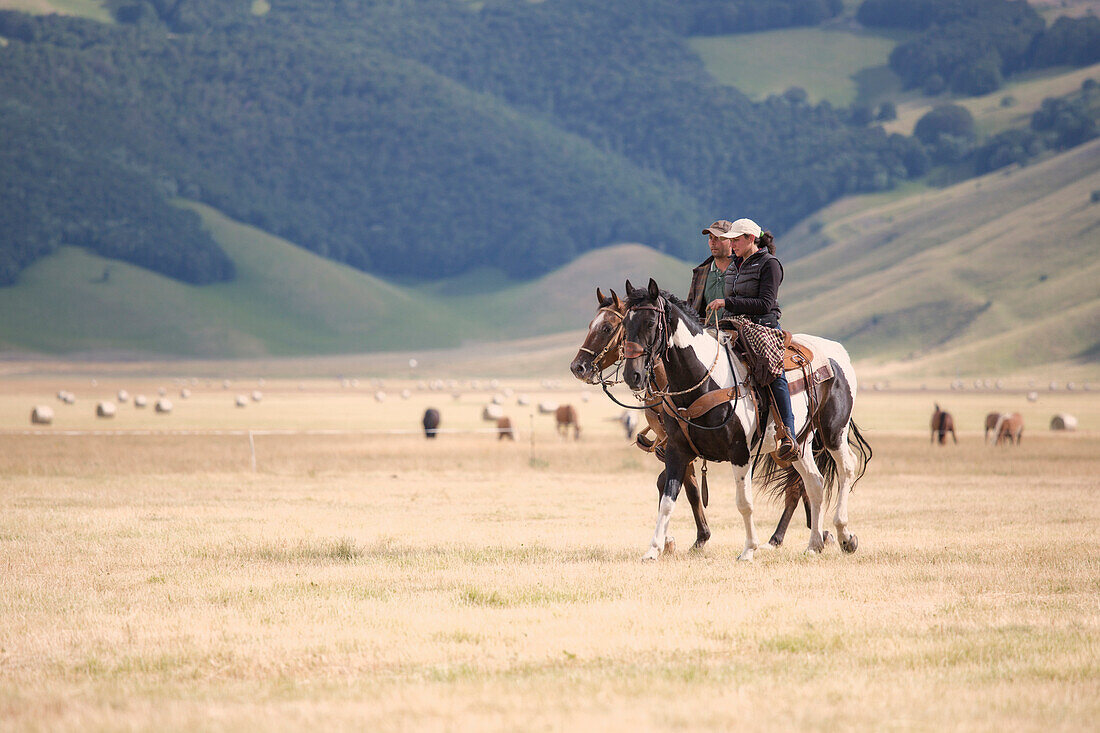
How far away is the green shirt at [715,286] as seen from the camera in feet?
46.3

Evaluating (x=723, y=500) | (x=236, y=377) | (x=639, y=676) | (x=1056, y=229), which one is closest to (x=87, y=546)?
(x=639, y=676)

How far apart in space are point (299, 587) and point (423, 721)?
199 inches

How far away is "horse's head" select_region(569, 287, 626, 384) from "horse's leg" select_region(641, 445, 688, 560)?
4.65 feet

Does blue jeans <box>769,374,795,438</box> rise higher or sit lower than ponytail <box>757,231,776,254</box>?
lower

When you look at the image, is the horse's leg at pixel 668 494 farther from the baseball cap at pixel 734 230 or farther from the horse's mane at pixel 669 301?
the baseball cap at pixel 734 230

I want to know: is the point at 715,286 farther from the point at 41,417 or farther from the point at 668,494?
the point at 41,417

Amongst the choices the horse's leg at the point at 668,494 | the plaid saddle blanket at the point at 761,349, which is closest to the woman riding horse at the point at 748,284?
the plaid saddle blanket at the point at 761,349

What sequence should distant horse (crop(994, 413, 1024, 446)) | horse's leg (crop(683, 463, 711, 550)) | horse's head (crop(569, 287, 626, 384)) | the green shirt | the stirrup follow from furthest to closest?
distant horse (crop(994, 413, 1024, 446)) < horse's leg (crop(683, 463, 711, 550)) < the green shirt < the stirrup < horse's head (crop(569, 287, 626, 384))

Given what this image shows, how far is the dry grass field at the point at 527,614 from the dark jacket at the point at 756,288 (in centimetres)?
276

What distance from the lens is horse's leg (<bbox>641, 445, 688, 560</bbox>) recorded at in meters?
13.4

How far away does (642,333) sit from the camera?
506 inches

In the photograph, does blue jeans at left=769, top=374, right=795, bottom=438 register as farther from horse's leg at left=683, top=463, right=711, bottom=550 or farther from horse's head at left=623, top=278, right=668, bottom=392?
horse's head at left=623, top=278, right=668, bottom=392

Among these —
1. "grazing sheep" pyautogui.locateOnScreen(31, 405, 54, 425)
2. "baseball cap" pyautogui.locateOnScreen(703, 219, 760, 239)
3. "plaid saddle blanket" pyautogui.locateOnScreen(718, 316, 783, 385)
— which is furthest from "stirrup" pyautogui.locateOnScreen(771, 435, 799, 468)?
"grazing sheep" pyautogui.locateOnScreen(31, 405, 54, 425)

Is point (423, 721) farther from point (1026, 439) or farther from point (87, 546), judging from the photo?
point (1026, 439)
